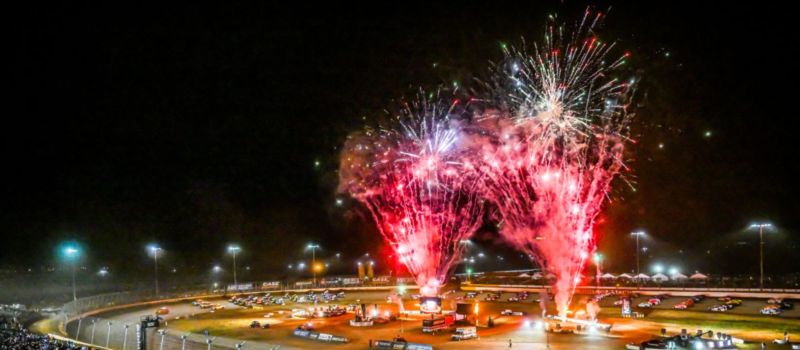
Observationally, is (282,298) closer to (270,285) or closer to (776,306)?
(270,285)

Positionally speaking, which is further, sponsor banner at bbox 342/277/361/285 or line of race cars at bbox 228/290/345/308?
sponsor banner at bbox 342/277/361/285

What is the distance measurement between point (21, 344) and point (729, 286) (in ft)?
180

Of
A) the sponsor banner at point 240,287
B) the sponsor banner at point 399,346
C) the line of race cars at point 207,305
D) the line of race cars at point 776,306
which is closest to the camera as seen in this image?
the sponsor banner at point 399,346

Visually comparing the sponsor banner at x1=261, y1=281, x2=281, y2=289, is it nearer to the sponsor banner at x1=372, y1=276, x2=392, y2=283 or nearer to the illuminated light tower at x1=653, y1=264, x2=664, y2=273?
the sponsor banner at x1=372, y1=276, x2=392, y2=283

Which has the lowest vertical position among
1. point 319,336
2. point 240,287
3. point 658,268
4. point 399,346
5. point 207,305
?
point 658,268

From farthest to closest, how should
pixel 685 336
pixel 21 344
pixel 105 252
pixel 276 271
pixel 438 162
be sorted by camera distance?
1. pixel 276 271
2. pixel 105 252
3. pixel 438 162
4. pixel 685 336
5. pixel 21 344

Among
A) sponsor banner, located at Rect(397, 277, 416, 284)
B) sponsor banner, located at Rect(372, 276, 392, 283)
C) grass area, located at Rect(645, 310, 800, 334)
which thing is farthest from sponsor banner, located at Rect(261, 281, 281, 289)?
grass area, located at Rect(645, 310, 800, 334)

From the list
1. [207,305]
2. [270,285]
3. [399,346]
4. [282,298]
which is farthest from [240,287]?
[399,346]

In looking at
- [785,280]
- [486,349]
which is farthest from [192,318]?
[785,280]

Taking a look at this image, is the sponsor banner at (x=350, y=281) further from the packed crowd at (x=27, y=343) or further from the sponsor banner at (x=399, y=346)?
the packed crowd at (x=27, y=343)

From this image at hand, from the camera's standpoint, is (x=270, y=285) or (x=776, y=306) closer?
(x=776, y=306)

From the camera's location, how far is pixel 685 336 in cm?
3142

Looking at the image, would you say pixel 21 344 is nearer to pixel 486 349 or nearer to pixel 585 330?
pixel 486 349

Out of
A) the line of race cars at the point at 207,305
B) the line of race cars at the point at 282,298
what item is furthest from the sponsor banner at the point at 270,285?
the line of race cars at the point at 207,305
